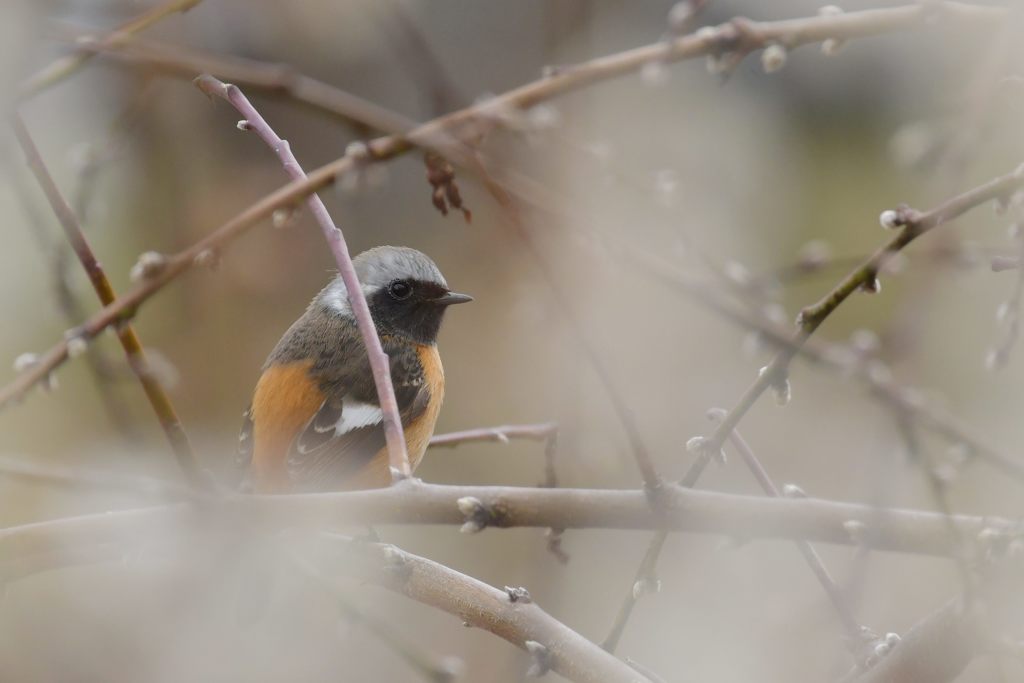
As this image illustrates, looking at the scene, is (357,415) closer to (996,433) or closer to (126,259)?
(126,259)

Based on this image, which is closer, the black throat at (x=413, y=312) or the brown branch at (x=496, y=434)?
the brown branch at (x=496, y=434)

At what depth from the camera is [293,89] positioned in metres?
1.97

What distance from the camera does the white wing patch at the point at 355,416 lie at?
2.99m

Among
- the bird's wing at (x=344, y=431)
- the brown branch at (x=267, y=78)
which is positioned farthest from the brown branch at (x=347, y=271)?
the bird's wing at (x=344, y=431)

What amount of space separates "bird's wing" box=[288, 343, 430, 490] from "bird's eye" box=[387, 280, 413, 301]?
209 mm

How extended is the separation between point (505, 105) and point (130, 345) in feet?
2.59

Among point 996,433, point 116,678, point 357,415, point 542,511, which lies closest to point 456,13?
point 357,415

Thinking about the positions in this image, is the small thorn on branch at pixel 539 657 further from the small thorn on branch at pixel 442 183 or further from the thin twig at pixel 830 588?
the small thorn on branch at pixel 442 183

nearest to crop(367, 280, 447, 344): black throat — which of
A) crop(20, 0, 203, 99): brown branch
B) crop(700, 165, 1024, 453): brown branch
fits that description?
crop(20, 0, 203, 99): brown branch

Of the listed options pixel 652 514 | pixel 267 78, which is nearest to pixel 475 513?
pixel 652 514

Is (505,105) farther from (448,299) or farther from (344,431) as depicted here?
(344,431)

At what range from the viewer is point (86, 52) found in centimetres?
198

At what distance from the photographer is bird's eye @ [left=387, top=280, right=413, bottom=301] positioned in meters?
3.18

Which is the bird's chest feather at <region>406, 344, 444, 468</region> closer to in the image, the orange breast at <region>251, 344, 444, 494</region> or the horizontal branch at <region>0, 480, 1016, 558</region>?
the orange breast at <region>251, 344, 444, 494</region>
